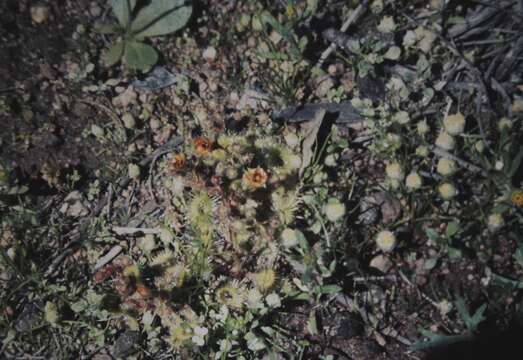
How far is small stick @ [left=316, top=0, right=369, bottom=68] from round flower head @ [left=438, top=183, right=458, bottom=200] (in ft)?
3.50

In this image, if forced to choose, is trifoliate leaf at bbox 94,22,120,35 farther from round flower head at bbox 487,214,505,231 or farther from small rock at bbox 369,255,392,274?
round flower head at bbox 487,214,505,231

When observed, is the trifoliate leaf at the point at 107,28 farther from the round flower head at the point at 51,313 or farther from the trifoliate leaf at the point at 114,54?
the round flower head at the point at 51,313

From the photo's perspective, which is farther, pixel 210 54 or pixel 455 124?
pixel 210 54

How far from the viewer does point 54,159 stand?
263 cm

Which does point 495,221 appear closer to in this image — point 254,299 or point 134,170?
point 254,299

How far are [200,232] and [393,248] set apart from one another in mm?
1015

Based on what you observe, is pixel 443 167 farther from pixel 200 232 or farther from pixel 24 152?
pixel 24 152

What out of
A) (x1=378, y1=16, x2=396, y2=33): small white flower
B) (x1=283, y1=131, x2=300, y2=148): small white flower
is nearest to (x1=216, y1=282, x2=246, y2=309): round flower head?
(x1=283, y1=131, x2=300, y2=148): small white flower

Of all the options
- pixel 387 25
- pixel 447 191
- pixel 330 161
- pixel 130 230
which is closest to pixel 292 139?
pixel 330 161

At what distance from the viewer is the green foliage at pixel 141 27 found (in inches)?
108

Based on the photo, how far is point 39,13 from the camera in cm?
280

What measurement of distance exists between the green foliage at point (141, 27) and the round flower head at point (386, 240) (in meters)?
1.73

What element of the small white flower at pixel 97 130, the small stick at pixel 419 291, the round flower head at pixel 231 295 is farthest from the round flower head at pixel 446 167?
the small white flower at pixel 97 130

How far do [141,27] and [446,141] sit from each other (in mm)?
1960
